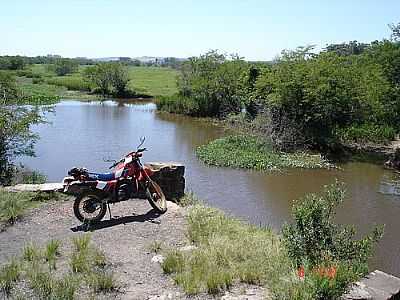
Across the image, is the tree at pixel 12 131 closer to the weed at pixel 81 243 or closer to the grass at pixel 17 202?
the grass at pixel 17 202

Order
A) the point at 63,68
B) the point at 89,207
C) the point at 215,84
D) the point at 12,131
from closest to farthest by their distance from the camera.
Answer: the point at 89,207 < the point at 12,131 < the point at 215,84 < the point at 63,68

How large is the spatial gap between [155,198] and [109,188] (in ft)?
3.39

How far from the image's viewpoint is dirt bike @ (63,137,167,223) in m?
8.19

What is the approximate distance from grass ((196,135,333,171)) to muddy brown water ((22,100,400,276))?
607mm

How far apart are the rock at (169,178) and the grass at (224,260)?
225cm

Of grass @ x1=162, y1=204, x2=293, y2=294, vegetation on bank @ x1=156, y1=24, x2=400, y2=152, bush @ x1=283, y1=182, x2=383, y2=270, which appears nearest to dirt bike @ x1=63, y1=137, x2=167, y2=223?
grass @ x1=162, y1=204, x2=293, y2=294

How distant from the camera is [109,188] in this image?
27.7 feet

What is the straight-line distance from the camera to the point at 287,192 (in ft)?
53.8

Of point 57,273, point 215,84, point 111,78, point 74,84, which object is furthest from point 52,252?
point 74,84

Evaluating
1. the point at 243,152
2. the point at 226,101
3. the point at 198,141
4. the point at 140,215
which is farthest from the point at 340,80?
the point at 140,215

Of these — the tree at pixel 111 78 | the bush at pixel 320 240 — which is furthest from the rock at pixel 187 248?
the tree at pixel 111 78

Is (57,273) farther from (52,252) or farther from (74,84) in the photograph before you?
(74,84)

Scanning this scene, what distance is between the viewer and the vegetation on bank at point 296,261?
16.0 ft

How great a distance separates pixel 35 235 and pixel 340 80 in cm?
1837
